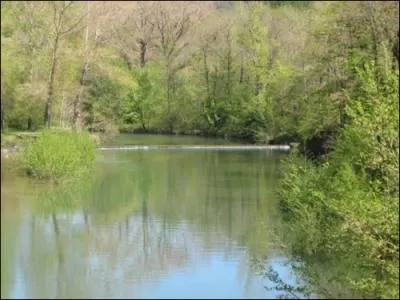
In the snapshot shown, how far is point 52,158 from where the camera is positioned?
18.9 m

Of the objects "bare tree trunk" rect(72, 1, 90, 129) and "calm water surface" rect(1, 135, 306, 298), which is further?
"bare tree trunk" rect(72, 1, 90, 129)

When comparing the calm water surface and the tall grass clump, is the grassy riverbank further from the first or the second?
the calm water surface

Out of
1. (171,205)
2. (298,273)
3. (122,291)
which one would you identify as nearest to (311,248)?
(298,273)

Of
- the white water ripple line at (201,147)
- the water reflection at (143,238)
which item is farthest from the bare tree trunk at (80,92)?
the water reflection at (143,238)

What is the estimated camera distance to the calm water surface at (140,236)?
396 inches

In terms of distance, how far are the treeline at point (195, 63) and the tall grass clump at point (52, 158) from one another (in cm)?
274

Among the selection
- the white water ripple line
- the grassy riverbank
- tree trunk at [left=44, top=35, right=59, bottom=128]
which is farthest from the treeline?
the grassy riverbank

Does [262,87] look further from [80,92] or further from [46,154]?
[46,154]

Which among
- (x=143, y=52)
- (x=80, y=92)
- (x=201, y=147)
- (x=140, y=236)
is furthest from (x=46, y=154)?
(x=143, y=52)

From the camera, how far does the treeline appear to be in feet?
70.5

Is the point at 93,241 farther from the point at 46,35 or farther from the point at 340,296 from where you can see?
the point at 46,35

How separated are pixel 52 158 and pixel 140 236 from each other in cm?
575

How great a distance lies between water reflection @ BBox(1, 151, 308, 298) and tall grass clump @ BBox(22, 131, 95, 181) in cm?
52

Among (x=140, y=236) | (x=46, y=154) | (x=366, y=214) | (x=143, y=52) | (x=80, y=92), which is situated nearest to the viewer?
(x=366, y=214)
